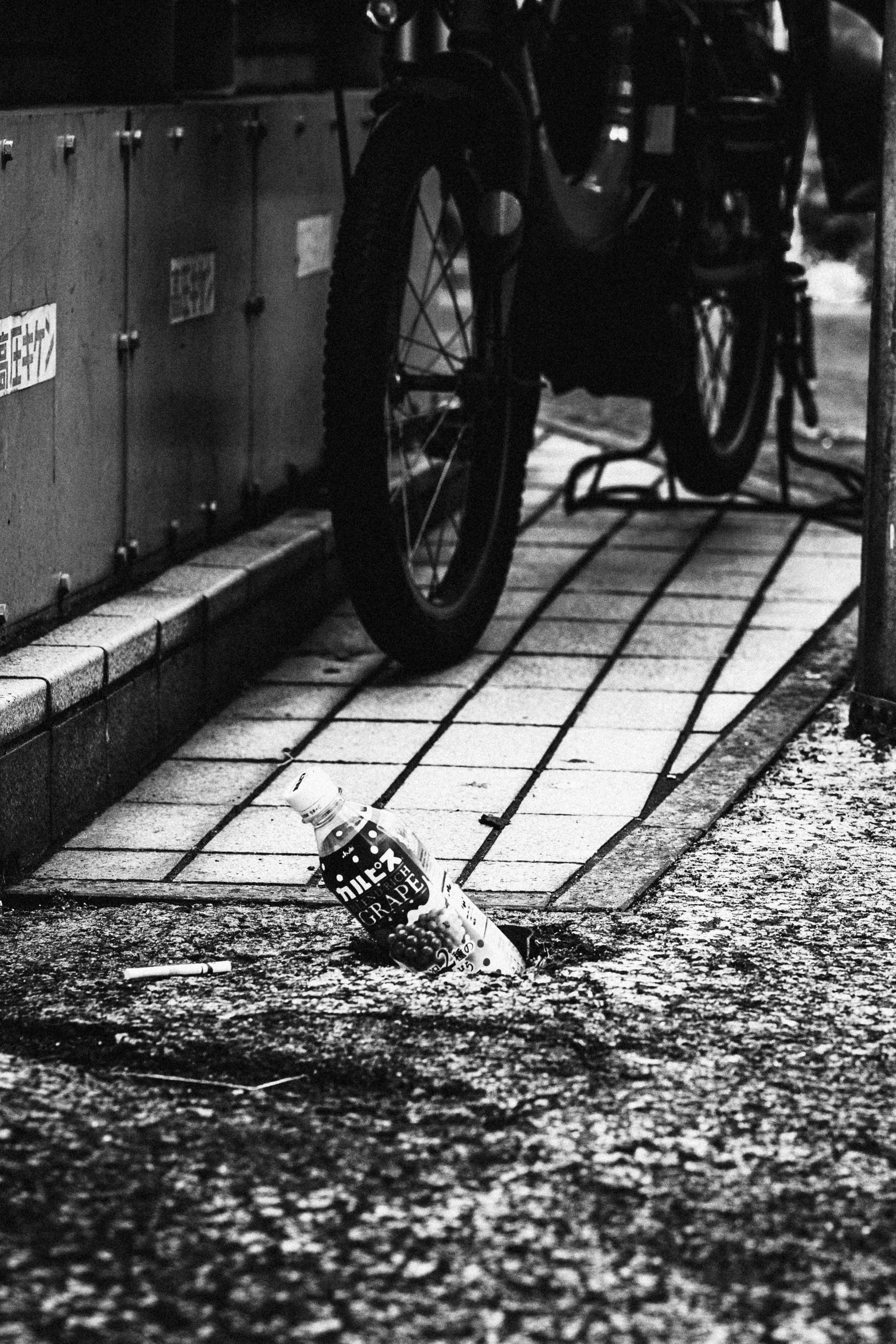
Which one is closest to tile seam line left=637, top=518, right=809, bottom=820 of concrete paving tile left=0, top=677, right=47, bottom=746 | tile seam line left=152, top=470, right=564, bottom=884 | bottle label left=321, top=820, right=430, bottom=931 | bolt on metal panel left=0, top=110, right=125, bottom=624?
tile seam line left=152, top=470, right=564, bottom=884

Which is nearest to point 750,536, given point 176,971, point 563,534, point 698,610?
point 563,534

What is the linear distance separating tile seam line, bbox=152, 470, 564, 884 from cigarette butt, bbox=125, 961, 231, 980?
422 mm

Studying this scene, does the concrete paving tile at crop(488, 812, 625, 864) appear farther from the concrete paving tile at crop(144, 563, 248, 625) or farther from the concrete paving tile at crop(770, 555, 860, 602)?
the concrete paving tile at crop(770, 555, 860, 602)

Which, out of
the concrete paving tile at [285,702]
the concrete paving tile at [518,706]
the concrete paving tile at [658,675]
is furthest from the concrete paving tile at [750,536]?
the concrete paving tile at [285,702]

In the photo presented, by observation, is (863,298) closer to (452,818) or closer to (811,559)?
(811,559)

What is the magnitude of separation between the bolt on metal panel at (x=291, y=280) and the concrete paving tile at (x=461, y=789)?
4.75ft

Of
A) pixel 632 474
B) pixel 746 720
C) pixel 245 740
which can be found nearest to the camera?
pixel 245 740

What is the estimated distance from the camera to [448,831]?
411cm

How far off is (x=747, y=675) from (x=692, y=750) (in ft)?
1.99

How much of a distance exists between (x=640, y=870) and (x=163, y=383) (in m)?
1.73

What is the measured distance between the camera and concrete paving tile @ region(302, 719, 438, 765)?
4.57 m

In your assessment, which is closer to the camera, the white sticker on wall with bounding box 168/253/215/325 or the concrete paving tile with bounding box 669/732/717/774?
the concrete paving tile with bounding box 669/732/717/774

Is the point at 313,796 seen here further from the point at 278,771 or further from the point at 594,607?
the point at 594,607

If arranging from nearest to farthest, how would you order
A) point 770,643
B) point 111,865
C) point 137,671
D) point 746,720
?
point 111,865 → point 137,671 → point 746,720 → point 770,643
